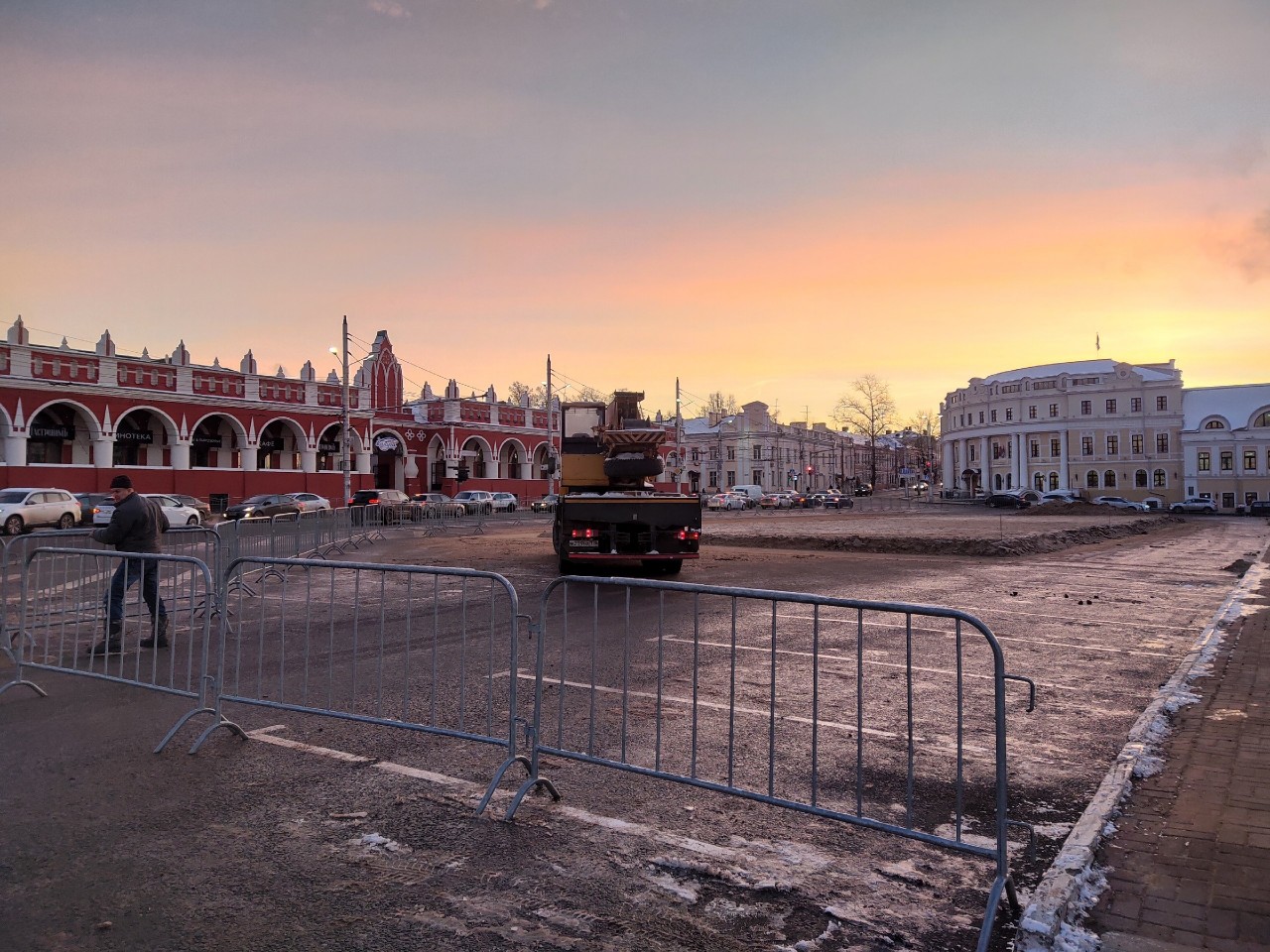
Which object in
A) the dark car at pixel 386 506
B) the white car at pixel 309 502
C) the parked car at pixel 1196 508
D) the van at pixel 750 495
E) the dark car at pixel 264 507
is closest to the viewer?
the dark car at pixel 386 506

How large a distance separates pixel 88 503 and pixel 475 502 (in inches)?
732

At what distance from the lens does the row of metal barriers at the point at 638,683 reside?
174 inches

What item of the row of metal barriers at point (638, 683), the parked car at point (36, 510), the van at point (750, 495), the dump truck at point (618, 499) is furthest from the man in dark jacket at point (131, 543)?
the van at point (750, 495)

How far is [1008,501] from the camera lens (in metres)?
73.4

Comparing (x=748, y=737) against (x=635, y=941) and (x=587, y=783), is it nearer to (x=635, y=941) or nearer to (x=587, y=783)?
(x=587, y=783)

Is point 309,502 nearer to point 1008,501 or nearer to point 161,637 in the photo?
point 161,637

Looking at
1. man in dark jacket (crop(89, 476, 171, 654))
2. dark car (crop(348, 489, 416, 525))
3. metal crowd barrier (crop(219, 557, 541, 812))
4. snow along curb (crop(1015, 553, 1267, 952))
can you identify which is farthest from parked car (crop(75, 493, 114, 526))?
snow along curb (crop(1015, 553, 1267, 952))

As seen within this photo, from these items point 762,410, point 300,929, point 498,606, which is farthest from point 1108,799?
point 762,410

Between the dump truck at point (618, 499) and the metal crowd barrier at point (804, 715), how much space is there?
4.61 m

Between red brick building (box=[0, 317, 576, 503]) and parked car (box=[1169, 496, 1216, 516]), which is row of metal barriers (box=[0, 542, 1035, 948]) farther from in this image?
parked car (box=[1169, 496, 1216, 516])

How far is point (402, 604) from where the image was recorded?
12195mm

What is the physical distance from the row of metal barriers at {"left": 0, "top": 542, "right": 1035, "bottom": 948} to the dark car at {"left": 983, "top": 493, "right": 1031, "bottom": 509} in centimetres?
6806

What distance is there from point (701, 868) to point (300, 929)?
1.70 m

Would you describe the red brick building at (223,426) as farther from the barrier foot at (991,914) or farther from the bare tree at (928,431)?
the bare tree at (928,431)
